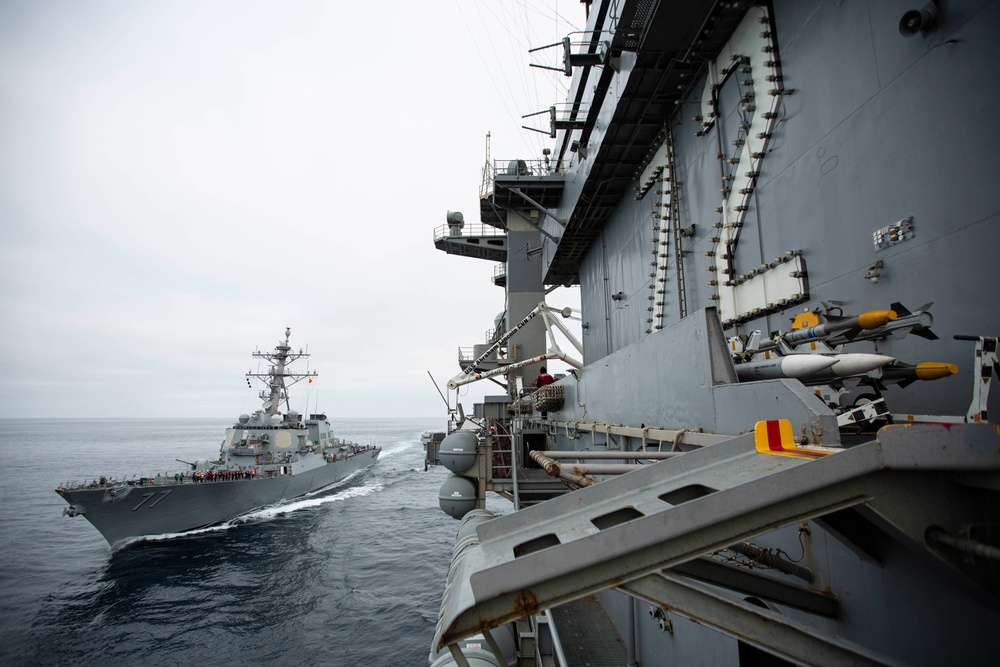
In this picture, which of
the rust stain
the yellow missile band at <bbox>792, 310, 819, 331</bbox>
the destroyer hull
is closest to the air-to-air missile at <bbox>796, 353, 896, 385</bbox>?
the yellow missile band at <bbox>792, 310, 819, 331</bbox>

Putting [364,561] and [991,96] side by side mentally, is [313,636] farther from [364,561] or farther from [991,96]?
[991,96]

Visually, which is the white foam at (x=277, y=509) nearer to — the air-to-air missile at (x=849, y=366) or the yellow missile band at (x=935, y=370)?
the air-to-air missile at (x=849, y=366)

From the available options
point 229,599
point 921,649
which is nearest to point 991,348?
point 921,649

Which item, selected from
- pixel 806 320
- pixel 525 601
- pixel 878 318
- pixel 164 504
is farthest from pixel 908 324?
pixel 164 504

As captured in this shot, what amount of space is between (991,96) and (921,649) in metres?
3.80

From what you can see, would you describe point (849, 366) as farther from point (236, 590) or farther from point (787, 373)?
point (236, 590)

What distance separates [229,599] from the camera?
16516mm

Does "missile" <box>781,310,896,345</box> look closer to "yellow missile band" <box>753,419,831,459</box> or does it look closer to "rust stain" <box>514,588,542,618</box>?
"yellow missile band" <box>753,419,831,459</box>

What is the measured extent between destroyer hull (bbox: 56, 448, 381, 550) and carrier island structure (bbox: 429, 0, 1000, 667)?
21279 millimetres

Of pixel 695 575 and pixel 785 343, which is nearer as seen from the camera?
pixel 695 575

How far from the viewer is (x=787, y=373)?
14.5 ft

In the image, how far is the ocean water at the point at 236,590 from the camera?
13062mm

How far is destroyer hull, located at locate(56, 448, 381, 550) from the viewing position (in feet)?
71.9

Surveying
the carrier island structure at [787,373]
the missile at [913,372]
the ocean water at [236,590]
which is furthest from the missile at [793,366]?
the ocean water at [236,590]
